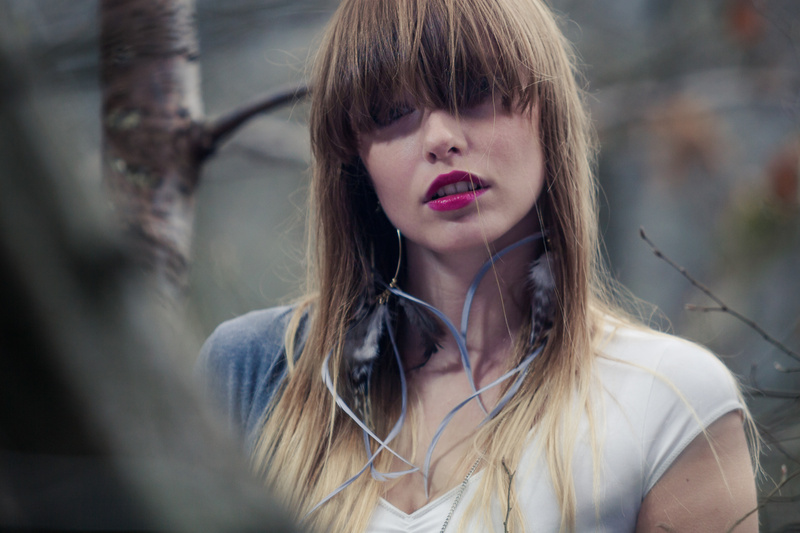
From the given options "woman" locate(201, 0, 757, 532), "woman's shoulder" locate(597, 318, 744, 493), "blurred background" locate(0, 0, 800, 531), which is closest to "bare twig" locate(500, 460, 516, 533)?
"woman" locate(201, 0, 757, 532)

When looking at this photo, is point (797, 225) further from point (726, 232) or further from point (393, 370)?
point (393, 370)

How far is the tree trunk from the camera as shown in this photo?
905 mm

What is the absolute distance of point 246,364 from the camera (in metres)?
0.86

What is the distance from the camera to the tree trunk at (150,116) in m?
0.90

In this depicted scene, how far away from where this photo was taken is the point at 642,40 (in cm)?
287

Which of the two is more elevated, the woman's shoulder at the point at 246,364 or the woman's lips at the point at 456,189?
the woman's lips at the point at 456,189

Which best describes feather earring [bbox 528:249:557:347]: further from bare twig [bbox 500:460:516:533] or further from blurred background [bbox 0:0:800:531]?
blurred background [bbox 0:0:800:531]

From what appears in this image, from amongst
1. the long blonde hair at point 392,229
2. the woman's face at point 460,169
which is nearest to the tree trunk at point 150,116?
the long blonde hair at point 392,229

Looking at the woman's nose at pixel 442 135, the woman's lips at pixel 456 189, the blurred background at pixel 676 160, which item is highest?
the woman's nose at pixel 442 135

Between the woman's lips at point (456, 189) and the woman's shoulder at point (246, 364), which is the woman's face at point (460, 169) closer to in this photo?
the woman's lips at point (456, 189)

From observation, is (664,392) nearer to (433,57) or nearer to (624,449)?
(624,449)

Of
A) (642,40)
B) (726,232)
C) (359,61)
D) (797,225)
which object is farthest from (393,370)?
(642,40)

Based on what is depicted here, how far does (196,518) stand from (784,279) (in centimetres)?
301

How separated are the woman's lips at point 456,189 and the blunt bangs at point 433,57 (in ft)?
0.22
